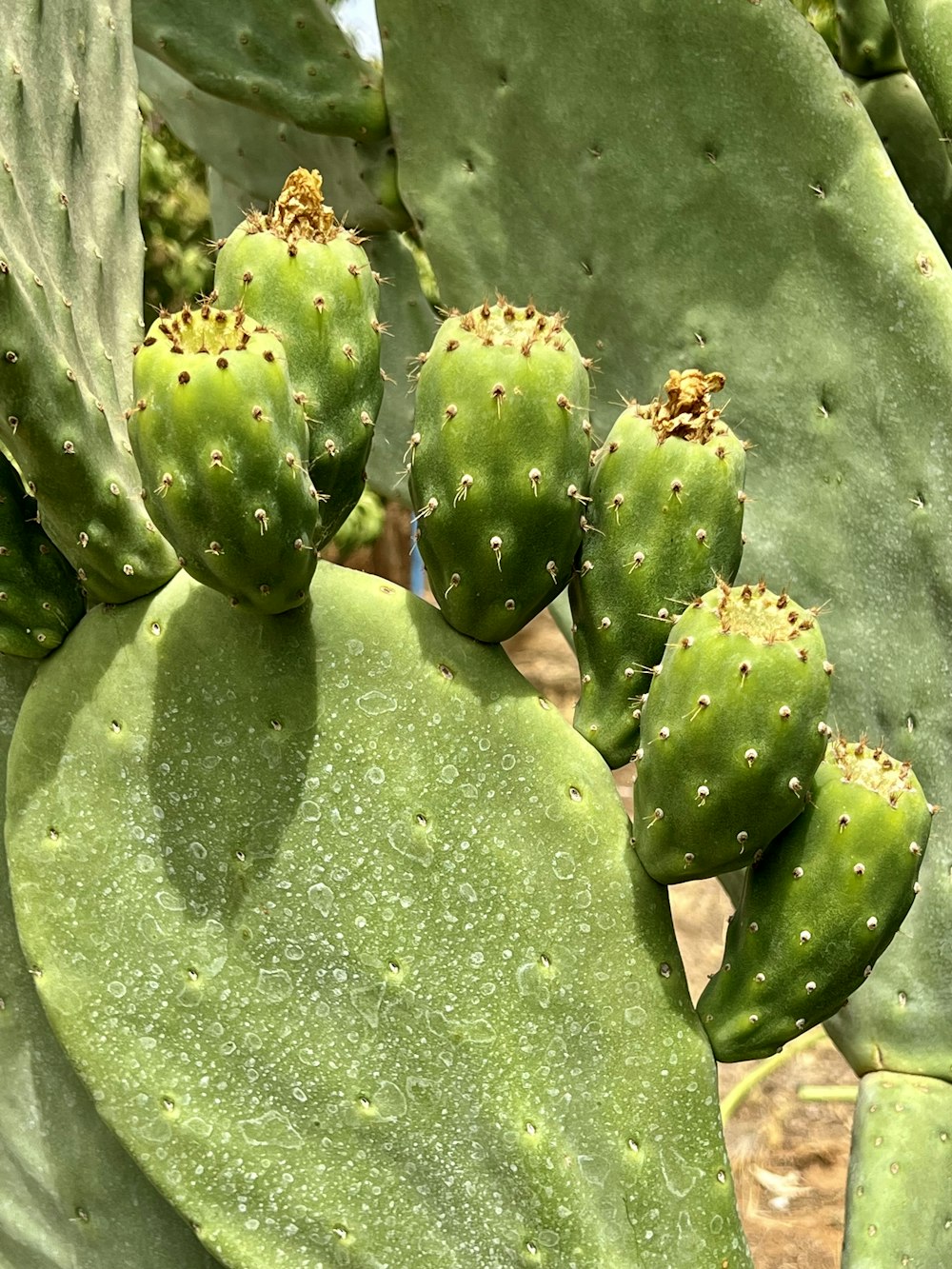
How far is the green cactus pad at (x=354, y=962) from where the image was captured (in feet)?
4.23

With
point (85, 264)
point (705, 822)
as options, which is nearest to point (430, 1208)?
point (705, 822)

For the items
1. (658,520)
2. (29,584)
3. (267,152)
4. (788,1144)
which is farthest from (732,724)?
(788,1144)

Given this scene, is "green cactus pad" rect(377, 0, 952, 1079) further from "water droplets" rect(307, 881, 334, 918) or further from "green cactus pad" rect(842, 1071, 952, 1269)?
"water droplets" rect(307, 881, 334, 918)

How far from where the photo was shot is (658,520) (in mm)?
1284

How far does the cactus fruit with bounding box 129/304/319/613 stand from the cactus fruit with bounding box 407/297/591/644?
139 millimetres

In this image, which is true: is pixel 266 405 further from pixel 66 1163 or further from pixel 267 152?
pixel 267 152

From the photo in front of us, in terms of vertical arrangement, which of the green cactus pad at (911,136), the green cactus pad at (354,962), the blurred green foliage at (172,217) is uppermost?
the green cactus pad at (911,136)

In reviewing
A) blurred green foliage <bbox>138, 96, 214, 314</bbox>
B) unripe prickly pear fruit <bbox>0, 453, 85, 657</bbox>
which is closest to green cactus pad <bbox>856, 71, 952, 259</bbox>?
unripe prickly pear fruit <bbox>0, 453, 85, 657</bbox>

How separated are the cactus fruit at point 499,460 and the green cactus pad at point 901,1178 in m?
0.86

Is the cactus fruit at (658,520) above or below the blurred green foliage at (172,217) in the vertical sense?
above

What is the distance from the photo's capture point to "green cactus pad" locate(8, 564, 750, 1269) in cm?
129

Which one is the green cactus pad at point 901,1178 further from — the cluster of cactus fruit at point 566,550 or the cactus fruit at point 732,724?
the cactus fruit at point 732,724

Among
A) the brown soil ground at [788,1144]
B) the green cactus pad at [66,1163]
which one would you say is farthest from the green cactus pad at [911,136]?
the brown soil ground at [788,1144]

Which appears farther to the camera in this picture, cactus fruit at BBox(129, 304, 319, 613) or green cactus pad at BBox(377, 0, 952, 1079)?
green cactus pad at BBox(377, 0, 952, 1079)
